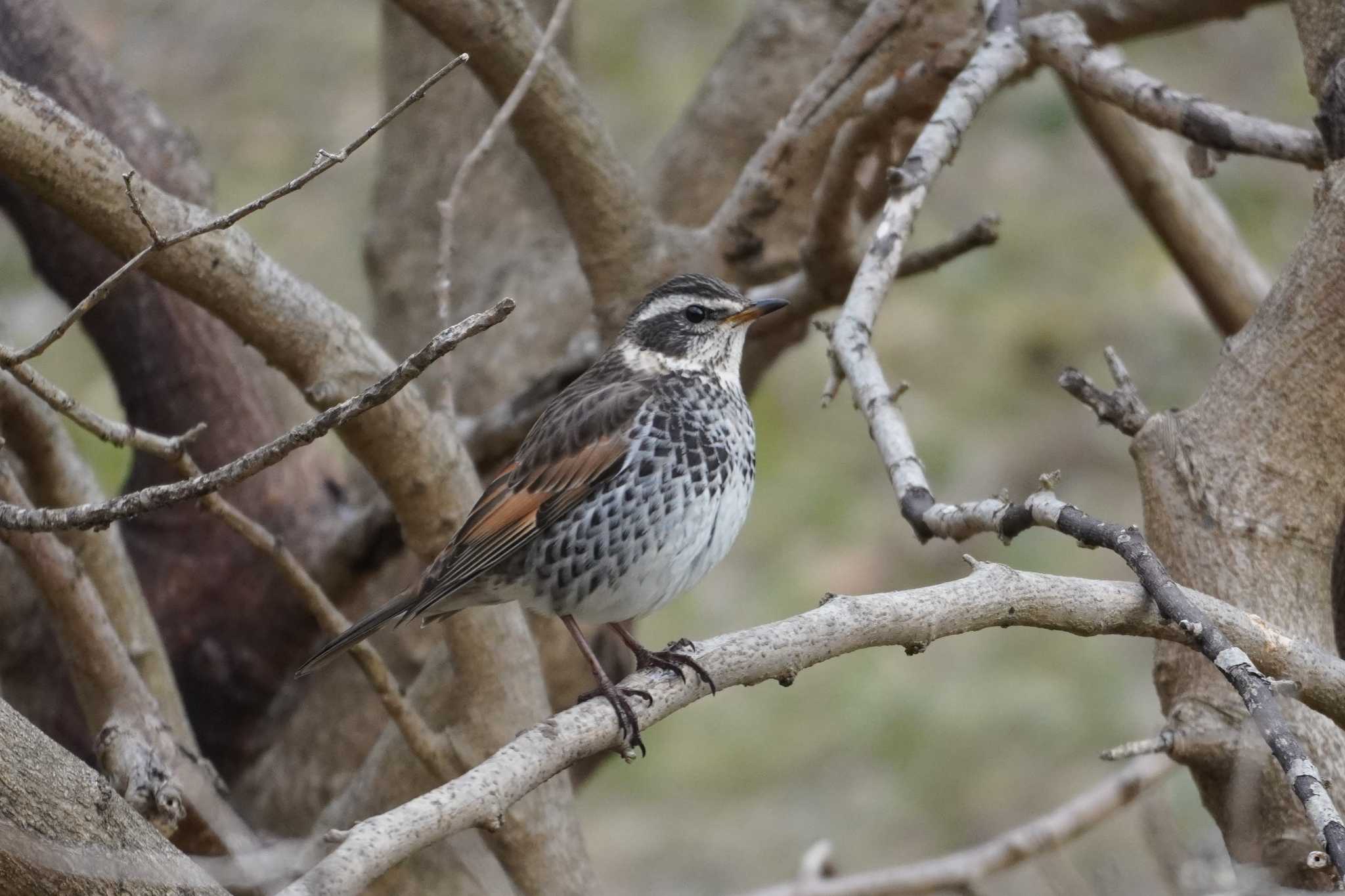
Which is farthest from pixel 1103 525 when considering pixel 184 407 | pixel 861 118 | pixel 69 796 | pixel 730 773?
pixel 730 773

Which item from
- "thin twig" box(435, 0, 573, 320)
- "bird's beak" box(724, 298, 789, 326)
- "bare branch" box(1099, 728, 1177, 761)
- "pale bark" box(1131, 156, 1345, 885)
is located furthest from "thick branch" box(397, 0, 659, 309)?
"bare branch" box(1099, 728, 1177, 761)

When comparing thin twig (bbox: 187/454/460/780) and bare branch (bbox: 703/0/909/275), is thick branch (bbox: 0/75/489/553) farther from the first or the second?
bare branch (bbox: 703/0/909/275)

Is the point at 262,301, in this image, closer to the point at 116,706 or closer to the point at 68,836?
the point at 116,706

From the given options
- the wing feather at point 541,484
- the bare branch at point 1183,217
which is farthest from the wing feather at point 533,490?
the bare branch at point 1183,217

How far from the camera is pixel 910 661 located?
841 cm

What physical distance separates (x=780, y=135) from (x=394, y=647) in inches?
87.6

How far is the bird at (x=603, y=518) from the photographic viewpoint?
3.79 m

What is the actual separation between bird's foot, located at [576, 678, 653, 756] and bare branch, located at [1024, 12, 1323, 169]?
2022 millimetres

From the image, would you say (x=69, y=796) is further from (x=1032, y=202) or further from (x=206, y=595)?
(x=1032, y=202)

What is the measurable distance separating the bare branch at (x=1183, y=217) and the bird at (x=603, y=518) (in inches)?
89.8

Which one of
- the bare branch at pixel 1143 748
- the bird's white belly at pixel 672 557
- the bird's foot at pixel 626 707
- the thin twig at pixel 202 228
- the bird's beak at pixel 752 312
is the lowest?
the bare branch at pixel 1143 748

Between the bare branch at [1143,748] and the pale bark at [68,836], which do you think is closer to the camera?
the pale bark at [68,836]

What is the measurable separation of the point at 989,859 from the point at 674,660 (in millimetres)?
1860

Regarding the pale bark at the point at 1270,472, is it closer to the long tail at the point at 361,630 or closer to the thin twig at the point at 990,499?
the thin twig at the point at 990,499
